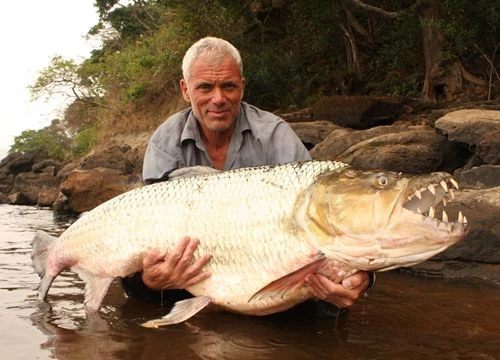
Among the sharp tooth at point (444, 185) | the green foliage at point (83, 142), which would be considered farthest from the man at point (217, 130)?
Result: the green foliage at point (83, 142)

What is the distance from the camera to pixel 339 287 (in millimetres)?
3115

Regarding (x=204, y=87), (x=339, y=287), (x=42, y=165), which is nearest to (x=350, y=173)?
(x=339, y=287)

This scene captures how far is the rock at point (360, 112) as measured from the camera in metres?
12.6

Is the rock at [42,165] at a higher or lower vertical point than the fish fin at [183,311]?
higher

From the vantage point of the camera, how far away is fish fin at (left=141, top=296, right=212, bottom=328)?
3268mm

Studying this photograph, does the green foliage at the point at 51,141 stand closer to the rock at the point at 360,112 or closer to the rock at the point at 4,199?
the rock at the point at 4,199

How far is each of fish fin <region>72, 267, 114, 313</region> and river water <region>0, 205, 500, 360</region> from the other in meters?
0.10

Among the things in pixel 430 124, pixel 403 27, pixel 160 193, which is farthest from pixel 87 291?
pixel 403 27

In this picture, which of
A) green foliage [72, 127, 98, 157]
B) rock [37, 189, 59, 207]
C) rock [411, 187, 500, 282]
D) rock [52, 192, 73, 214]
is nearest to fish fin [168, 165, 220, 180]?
rock [411, 187, 500, 282]

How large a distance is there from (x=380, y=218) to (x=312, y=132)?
8893 mm

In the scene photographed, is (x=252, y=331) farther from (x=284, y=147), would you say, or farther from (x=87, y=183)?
(x=87, y=183)

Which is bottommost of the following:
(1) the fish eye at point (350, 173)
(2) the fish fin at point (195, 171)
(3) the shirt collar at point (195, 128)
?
(1) the fish eye at point (350, 173)

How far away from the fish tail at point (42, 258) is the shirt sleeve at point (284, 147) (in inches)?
64.9

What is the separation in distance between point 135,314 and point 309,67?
16448 mm
